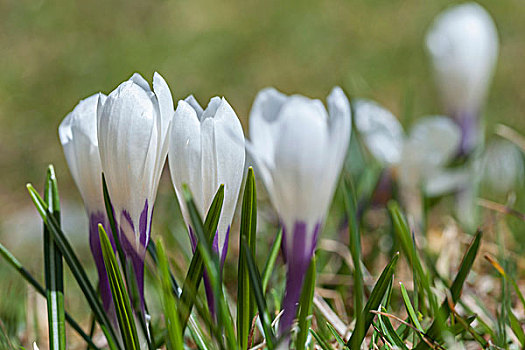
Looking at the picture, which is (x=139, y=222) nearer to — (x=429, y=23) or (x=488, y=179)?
(x=488, y=179)

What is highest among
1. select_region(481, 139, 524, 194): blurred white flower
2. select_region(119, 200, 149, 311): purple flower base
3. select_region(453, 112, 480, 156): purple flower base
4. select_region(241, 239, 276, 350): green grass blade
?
select_region(119, 200, 149, 311): purple flower base

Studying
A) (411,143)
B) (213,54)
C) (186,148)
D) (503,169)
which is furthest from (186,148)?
(213,54)

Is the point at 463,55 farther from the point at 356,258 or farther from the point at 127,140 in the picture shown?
the point at 127,140

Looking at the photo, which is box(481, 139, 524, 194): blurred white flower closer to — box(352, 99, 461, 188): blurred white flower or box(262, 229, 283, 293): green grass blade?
box(352, 99, 461, 188): blurred white flower

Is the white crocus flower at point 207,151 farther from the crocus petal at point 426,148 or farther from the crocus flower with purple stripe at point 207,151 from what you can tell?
the crocus petal at point 426,148

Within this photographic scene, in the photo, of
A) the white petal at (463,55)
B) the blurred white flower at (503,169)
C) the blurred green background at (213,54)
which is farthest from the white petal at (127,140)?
the blurred green background at (213,54)

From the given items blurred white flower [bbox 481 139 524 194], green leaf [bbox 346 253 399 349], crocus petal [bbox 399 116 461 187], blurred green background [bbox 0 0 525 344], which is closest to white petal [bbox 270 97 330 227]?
green leaf [bbox 346 253 399 349]
